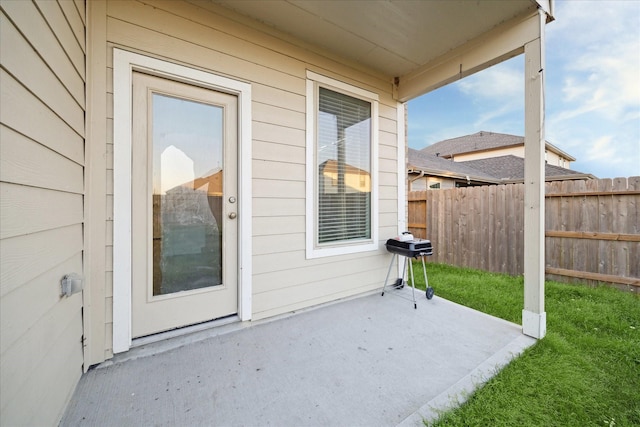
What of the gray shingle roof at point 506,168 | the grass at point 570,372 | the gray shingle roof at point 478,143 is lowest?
the grass at point 570,372

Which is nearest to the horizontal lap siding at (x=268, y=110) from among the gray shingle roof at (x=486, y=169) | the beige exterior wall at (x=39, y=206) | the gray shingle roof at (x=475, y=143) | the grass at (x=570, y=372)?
the beige exterior wall at (x=39, y=206)

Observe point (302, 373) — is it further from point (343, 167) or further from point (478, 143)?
point (478, 143)

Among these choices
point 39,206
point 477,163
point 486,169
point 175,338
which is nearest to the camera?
point 39,206

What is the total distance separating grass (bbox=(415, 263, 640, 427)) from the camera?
131cm

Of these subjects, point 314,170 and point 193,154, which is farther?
point 314,170

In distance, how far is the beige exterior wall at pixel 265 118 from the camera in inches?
69.3

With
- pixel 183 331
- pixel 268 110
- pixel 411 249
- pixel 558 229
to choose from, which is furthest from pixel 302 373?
pixel 558 229

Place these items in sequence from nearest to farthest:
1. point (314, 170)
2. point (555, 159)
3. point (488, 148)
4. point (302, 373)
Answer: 1. point (302, 373)
2. point (314, 170)
3. point (488, 148)
4. point (555, 159)

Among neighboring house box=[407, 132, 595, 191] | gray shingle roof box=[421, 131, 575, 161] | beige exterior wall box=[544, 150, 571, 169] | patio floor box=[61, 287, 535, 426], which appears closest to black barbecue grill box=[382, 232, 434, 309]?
patio floor box=[61, 287, 535, 426]

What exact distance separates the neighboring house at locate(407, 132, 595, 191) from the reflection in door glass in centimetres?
615

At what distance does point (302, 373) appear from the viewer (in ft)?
5.32

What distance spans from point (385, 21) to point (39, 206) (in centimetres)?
270

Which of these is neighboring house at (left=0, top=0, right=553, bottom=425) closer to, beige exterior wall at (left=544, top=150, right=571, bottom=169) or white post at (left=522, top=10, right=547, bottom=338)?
white post at (left=522, top=10, right=547, bottom=338)

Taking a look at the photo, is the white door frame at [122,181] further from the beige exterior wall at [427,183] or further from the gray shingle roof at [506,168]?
the gray shingle roof at [506,168]
